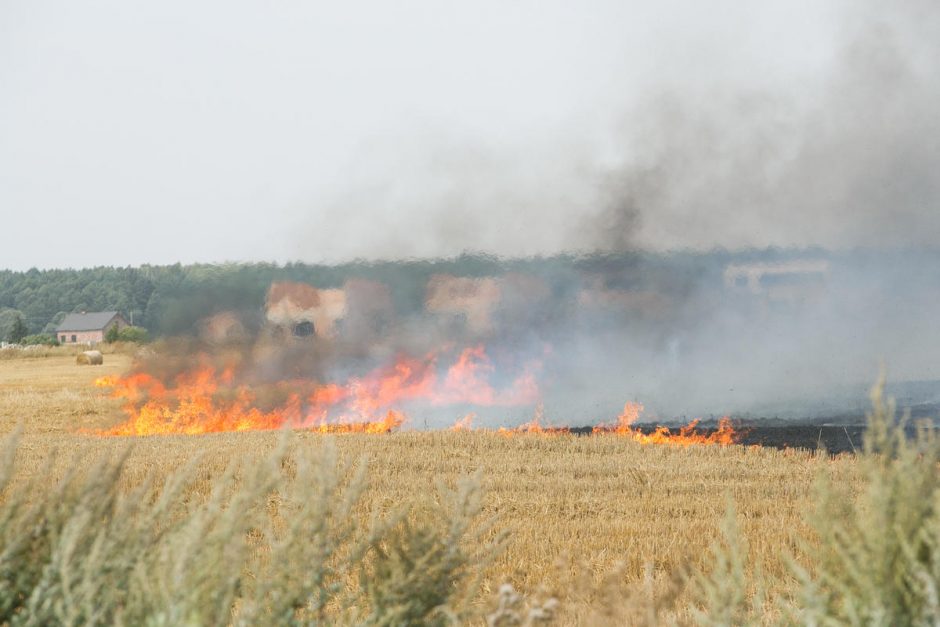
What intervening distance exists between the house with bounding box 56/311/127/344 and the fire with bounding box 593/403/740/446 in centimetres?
9579

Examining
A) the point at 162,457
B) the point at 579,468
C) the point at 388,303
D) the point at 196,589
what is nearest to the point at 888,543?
the point at 196,589

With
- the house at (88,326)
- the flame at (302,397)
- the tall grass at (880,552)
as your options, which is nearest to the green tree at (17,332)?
the house at (88,326)

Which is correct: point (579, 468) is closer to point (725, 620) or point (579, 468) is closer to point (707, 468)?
point (707, 468)

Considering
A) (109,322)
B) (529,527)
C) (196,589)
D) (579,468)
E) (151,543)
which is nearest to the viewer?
(196,589)

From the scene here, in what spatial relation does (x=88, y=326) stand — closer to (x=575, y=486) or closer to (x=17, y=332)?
(x=17, y=332)

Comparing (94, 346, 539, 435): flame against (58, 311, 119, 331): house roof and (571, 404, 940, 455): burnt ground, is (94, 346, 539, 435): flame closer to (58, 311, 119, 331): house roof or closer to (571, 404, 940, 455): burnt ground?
(571, 404, 940, 455): burnt ground

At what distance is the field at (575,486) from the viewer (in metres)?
10.9

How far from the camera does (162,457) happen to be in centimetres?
1919

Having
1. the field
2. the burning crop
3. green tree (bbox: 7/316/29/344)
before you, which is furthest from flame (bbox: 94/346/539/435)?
green tree (bbox: 7/316/29/344)

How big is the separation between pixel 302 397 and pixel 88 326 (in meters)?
95.2

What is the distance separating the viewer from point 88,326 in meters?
116

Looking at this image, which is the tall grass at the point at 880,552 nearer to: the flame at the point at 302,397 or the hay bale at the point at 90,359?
the flame at the point at 302,397

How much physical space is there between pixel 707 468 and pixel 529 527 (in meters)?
6.90

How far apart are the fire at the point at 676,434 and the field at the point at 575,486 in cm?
140
